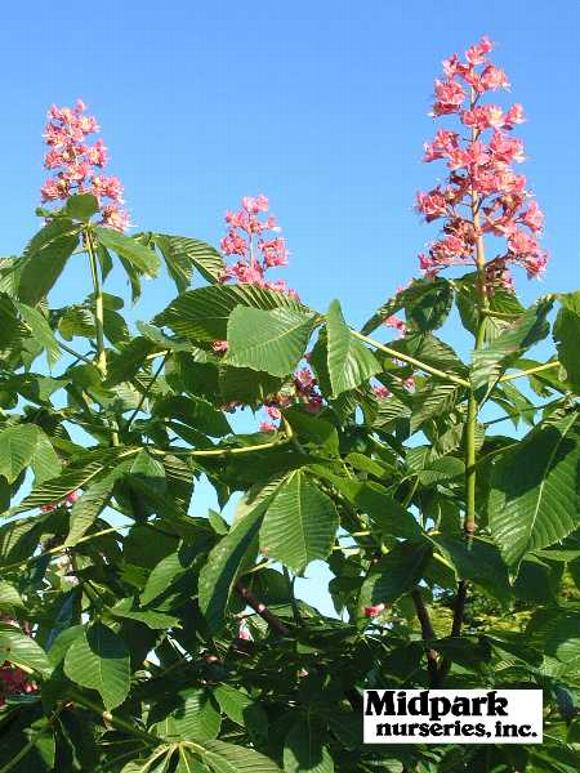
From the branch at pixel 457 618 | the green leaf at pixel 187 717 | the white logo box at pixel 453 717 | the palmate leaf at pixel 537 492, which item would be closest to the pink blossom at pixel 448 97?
the palmate leaf at pixel 537 492

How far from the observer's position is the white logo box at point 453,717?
1.94 meters

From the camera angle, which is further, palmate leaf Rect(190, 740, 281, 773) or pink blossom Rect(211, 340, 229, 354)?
pink blossom Rect(211, 340, 229, 354)

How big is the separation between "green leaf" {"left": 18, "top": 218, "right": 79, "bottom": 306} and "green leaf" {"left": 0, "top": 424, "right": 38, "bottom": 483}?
0.92 feet

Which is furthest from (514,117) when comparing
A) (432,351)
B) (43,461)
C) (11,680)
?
(11,680)

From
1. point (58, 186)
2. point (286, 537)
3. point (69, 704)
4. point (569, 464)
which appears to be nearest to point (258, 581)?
point (69, 704)

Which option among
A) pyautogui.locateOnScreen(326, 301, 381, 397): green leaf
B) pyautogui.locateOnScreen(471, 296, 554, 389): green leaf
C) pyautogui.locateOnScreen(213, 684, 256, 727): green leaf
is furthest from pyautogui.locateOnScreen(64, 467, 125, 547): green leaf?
pyautogui.locateOnScreen(471, 296, 554, 389): green leaf

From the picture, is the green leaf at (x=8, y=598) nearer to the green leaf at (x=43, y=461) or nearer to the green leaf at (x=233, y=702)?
the green leaf at (x=43, y=461)

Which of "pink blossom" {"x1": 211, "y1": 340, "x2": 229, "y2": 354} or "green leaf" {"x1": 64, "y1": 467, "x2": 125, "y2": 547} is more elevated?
"pink blossom" {"x1": 211, "y1": 340, "x2": 229, "y2": 354}

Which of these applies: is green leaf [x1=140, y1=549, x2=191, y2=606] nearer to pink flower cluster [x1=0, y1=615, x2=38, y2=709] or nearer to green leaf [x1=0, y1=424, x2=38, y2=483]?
green leaf [x1=0, y1=424, x2=38, y2=483]

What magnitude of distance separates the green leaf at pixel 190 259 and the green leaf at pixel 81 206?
0.27 meters

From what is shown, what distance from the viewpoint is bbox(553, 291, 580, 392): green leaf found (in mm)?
1517

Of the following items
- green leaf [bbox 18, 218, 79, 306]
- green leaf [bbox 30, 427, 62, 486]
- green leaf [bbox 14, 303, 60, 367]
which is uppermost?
green leaf [bbox 18, 218, 79, 306]

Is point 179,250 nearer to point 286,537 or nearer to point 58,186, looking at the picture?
point 58,186

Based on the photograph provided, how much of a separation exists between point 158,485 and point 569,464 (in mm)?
746
